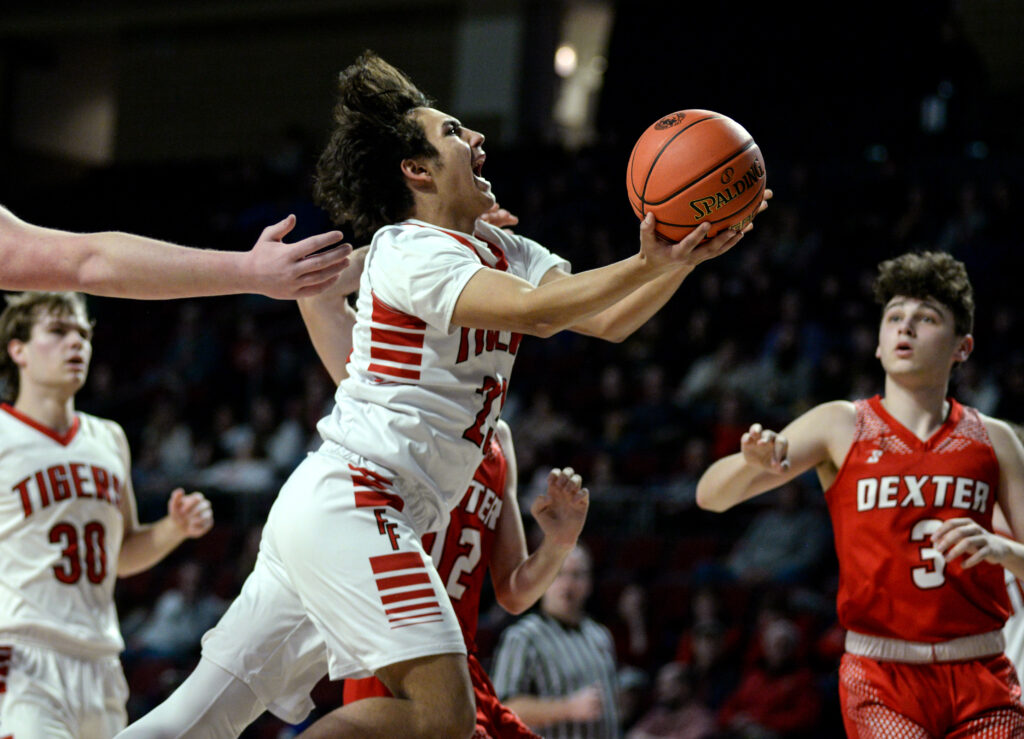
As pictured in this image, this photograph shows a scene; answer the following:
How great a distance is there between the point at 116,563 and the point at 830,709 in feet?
13.6

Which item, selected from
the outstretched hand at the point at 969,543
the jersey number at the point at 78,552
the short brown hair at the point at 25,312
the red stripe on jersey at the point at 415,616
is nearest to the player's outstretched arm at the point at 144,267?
the red stripe on jersey at the point at 415,616

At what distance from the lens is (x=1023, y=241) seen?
33.4 feet

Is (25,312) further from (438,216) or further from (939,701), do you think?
(939,701)

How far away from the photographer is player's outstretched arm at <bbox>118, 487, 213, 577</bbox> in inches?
181

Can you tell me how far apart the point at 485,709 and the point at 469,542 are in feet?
1.64

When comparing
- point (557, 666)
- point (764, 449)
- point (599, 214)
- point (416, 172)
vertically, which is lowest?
point (557, 666)

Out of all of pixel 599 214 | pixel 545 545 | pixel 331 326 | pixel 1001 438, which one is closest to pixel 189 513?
pixel 331 326

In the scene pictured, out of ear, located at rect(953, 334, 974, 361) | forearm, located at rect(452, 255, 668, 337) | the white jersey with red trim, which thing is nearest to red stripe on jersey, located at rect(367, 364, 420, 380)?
the white jersey with red trim

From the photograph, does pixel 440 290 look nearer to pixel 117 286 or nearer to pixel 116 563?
pixel 117 286

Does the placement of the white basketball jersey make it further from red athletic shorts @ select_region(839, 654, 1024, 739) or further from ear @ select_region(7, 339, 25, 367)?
red athletic shorts @ select_region(839, 654, 1024, 739)

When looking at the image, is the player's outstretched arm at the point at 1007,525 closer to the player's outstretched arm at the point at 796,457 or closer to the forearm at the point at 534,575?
the player's outstretched arm at the point at 796,457

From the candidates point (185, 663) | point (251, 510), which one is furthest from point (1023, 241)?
point (185, 663)

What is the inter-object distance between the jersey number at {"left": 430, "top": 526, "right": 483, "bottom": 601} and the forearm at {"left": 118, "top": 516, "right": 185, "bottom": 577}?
1.58 metres

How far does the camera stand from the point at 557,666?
530 cm
